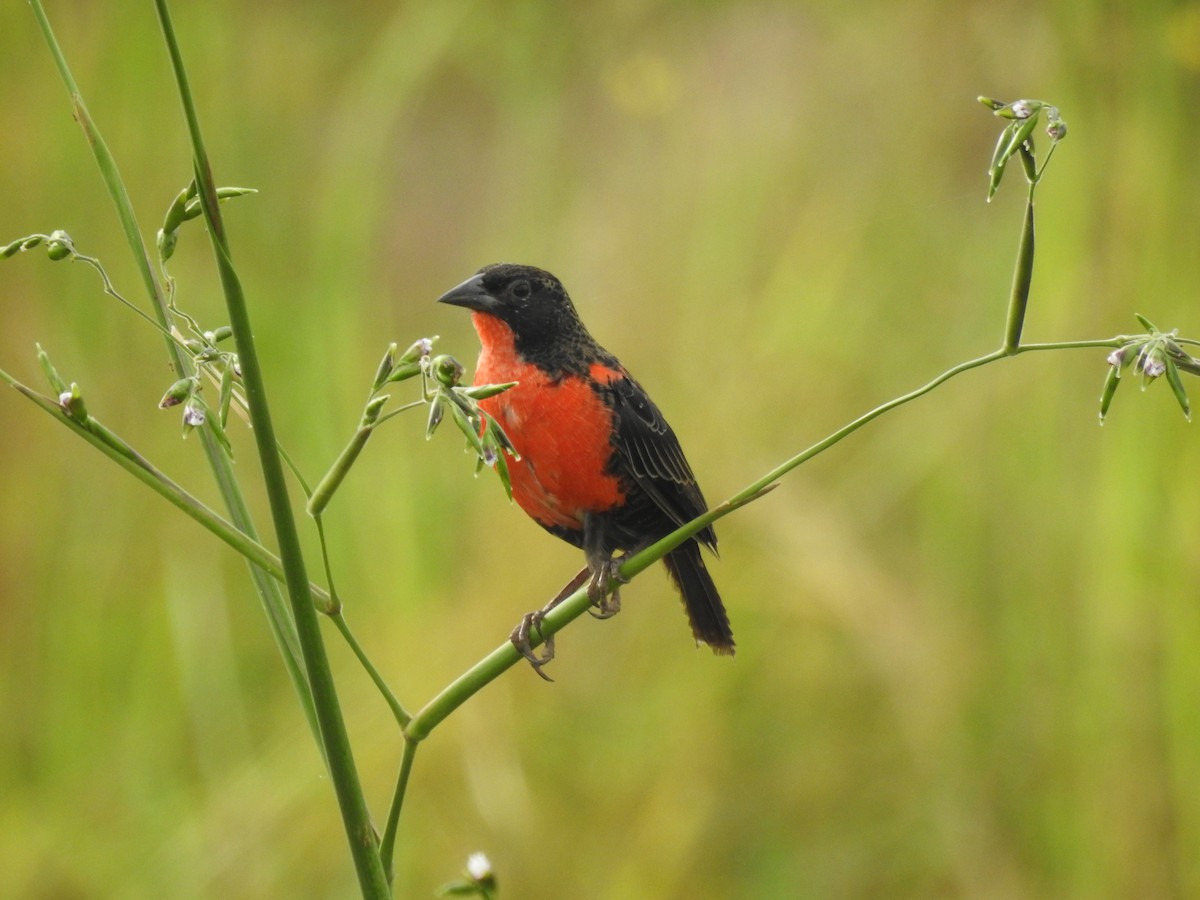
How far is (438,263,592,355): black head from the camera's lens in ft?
8.37

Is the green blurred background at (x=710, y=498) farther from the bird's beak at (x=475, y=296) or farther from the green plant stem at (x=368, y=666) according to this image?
the green plant stem at (x=368, y=666)

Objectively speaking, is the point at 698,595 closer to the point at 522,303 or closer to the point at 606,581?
the point at 606,581

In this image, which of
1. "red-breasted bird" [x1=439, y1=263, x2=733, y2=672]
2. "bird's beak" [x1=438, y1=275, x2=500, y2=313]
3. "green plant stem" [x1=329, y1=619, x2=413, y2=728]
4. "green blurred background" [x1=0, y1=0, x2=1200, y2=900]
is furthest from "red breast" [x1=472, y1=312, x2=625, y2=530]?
"green blurred background" [x1=0, y1=0, x2=1200, y2=900]

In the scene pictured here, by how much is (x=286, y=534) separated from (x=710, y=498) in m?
2.90

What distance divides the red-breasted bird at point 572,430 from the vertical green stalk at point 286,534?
1.19 m

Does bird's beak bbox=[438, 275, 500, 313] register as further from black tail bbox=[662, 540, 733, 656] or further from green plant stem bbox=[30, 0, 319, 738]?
green plant stem bbox=[30, 0, 319, 738]

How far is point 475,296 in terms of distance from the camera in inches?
99.8

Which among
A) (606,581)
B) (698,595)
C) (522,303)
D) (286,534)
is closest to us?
(286,534)

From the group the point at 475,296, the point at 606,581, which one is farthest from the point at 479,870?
the point at 475,296

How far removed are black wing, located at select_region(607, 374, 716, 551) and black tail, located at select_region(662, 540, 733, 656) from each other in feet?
0.71

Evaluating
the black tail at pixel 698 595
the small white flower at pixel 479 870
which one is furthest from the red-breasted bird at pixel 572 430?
the small white flower at pixel 479 870

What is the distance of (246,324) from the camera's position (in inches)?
37.1

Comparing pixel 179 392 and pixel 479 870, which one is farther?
pixel 479 870

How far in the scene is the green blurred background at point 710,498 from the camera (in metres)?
3.67
